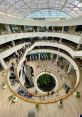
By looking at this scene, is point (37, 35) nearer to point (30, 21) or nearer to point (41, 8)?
point (30, 21)

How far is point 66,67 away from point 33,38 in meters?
13.1

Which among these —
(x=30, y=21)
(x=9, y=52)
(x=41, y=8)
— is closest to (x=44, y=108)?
(x=9, y=52)

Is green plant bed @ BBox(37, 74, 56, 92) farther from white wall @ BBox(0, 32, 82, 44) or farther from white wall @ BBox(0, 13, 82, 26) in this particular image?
white wall @ BBox(0, 13, 82, 26)

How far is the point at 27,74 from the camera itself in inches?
1282

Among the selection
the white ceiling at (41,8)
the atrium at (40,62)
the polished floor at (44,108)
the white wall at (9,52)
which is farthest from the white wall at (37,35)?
the polished floor at (44,108)

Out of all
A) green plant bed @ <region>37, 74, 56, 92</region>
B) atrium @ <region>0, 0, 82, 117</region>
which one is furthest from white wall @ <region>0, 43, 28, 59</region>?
green plant bed @ <region>37, 74, 56, 92</region>

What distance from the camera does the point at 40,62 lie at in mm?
40438

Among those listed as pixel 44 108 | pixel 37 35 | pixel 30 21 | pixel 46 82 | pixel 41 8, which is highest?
pixel 41 8

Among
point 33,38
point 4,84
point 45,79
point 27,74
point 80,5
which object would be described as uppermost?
point 80,5

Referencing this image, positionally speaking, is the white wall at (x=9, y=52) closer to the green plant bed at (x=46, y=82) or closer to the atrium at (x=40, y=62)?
the atrium at (x=40, y=62)

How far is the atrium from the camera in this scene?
16828 mm

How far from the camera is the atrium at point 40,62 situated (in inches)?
663

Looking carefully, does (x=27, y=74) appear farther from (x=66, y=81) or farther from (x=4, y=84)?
(x=4, y=84)

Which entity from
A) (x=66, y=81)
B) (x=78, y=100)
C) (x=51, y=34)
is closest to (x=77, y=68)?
(x=66, y=81)
